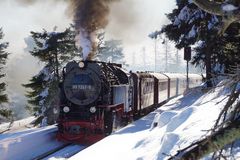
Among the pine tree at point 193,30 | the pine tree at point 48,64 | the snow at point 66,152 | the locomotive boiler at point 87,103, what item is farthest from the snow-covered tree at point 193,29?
the pine tree at point 48,64

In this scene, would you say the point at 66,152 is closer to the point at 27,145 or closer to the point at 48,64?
the point at 27,145

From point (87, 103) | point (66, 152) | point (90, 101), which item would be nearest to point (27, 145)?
point (66, 152)

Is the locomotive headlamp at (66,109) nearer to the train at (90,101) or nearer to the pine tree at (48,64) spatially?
the train at (90,101)

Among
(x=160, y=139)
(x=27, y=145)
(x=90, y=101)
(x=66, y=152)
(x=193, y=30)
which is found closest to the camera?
(x=160, y=139)

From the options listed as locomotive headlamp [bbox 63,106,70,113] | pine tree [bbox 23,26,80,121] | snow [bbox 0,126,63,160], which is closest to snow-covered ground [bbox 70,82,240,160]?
locomotive headlamp [bbox 63,106,70,113]

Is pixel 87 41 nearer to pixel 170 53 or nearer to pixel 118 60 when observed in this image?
pixel 118 60

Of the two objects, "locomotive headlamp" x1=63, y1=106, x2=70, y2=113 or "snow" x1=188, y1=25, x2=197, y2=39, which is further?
"snow" x1=188, y1=25, x2=197, y2=39

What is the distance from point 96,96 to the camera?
14797 mm

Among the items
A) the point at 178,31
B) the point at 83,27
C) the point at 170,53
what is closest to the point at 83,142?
the point at 83,27

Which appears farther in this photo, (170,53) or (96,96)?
(170,53)

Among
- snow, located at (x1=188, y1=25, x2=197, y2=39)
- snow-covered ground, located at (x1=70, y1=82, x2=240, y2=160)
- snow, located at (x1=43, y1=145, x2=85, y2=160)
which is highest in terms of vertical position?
snow, located at (x1=188, y1=25, x2=197, y2=39)

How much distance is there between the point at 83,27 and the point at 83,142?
312 inches

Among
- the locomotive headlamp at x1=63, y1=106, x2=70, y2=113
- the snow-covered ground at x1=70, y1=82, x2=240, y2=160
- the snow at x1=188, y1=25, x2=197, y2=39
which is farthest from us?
the snow at x1=188, y1=25, x2=197, y2=39

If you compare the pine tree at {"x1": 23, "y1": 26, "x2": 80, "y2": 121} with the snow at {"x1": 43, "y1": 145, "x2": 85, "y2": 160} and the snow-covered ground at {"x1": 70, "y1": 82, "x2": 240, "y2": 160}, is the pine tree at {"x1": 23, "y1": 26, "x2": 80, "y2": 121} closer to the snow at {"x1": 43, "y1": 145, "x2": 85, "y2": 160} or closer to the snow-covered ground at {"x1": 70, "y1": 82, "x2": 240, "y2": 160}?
the snow at {"x1": 43, "y1": 145, "x2": 85, "y2": 160}
